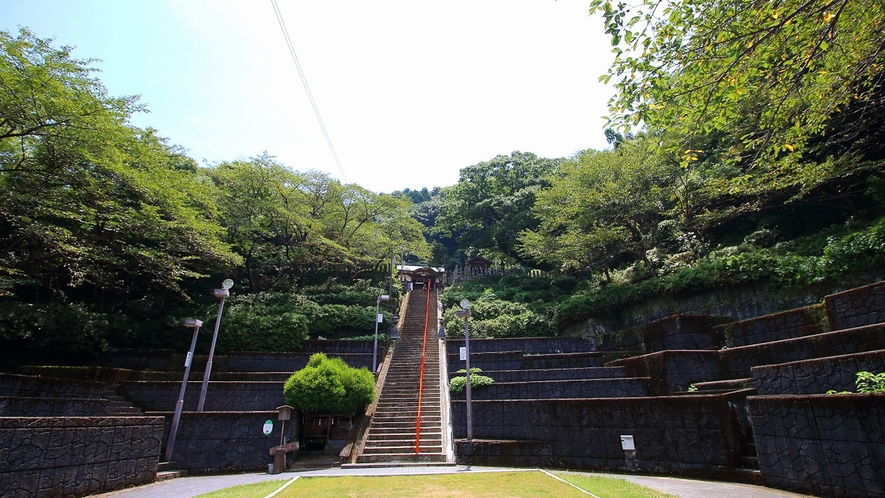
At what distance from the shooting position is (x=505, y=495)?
257 inches

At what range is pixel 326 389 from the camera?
11.6 metres

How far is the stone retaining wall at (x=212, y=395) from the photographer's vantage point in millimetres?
12969

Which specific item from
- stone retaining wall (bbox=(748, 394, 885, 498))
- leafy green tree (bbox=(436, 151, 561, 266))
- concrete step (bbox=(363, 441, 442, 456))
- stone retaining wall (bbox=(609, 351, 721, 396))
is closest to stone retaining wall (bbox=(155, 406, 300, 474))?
concrete step (bbox=(363, 441, 442, 456))

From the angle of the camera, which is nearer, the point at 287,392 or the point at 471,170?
the point at 287,392

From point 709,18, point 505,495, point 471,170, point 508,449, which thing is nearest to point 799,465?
point 505,495

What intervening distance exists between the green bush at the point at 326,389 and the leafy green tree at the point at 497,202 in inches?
733

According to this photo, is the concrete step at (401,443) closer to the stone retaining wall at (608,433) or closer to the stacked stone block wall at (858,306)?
the stone retaining wall at (608,433)

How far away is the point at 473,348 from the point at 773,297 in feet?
32.8

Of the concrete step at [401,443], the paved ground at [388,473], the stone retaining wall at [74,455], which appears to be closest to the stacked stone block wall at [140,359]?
the paved ground at [388,473]

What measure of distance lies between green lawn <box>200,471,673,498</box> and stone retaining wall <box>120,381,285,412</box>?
5247 millimetres

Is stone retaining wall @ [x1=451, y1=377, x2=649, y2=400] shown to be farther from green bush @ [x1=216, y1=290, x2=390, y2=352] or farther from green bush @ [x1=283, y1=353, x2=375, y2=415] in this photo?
green bush @ [x1=216, y1=290, x2=390, y2=352]

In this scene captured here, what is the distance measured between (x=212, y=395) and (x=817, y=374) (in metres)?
15.2

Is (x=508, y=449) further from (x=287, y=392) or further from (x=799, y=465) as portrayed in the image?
(x=287, y=392)

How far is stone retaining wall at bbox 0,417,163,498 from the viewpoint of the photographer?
6.35 metres
